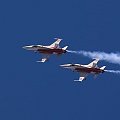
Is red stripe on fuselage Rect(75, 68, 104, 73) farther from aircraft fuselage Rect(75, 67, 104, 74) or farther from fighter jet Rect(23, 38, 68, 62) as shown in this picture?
fighter jet Rect(23, 38, 68, 62)

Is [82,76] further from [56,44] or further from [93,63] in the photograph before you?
[56,44]

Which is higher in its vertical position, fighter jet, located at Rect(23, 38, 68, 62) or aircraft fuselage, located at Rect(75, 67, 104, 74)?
fighter jet, located at Rect(23, 38, 68, 62)

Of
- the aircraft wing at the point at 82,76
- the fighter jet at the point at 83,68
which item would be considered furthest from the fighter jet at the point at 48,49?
the aircraft wing at the point at 82,76

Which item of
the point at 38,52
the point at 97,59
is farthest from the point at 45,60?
the point at 97,59

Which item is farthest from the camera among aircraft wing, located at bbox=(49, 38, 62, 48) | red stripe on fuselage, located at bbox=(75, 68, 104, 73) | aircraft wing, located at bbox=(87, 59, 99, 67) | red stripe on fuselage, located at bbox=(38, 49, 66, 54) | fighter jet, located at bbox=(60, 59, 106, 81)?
aircraft wing, located at bbox=(49, 38, 62, 48)

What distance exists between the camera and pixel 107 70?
111 metres

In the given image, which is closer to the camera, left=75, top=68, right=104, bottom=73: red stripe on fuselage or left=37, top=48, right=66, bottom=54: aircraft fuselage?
left=75, top=68, right=104, bottom=73: red stripe on fuselage

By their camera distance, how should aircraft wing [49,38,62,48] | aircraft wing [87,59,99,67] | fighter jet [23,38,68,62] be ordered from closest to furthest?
fighter jet [23,38,68,62] → aircraft wing [87,59,99,67] → aircraft wing [49,38,62,48]

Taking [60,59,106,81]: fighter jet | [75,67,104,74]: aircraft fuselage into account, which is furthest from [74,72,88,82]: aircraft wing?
[75,67,104,74]: aircraft fuselage

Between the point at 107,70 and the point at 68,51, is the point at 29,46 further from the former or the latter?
the point at 107,70

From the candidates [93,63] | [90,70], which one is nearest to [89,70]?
[90,70]

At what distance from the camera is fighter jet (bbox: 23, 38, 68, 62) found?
116 metres

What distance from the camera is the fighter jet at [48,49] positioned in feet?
382

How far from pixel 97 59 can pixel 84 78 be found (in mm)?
4860
